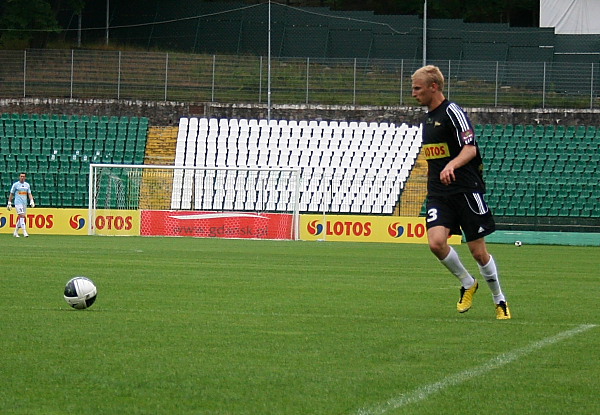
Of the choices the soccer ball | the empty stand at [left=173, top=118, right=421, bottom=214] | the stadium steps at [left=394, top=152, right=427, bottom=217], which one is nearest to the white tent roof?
the empty stand at [left=173, top=118, right=421, bottom=214]

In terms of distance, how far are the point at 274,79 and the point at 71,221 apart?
13672 millimetres

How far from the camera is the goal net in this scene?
35000 millimetres

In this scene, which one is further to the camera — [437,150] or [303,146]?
[303,146]

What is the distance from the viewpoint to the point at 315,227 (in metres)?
35.8

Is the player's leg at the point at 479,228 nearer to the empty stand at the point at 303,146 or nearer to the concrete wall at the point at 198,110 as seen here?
the empty stand at the point at 303,146

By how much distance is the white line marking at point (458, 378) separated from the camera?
568cm

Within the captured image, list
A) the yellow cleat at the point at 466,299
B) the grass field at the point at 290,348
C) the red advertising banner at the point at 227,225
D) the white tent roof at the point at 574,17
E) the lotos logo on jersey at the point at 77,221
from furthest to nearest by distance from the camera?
the white tent roof at the point at 574,17 < the lotos logo on jersey at the point at 77,221 < the red advertising banner at the point at 227,225 < the yellow cleat at the point at 466,299 < the grass field at the point at 290,348

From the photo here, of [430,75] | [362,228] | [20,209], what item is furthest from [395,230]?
[430,75]

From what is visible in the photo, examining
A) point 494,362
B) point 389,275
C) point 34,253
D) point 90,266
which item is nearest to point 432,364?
point 494,362

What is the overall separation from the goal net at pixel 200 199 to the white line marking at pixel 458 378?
26.1m

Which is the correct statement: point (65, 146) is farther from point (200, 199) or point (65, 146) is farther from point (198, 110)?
point (200, 199)

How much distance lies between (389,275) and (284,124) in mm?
28072

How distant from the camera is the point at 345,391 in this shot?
6.13 m

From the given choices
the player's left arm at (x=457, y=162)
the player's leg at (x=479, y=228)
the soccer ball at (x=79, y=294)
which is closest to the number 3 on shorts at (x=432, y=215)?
the player's leg at (x=479, y=228)
